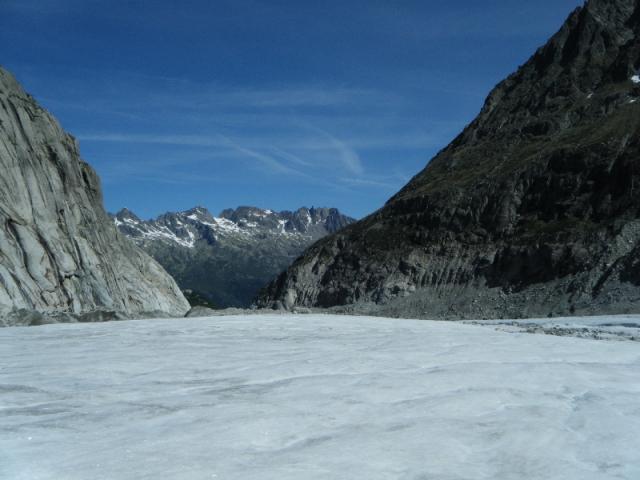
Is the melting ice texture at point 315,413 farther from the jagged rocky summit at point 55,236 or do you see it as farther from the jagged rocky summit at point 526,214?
the jagged rocky summit at point 526,214

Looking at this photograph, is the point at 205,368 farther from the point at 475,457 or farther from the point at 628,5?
the point at 628,5

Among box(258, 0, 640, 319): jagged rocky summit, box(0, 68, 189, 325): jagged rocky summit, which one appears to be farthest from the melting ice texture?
box(258, 0, 640, 319): jagged rocky summit

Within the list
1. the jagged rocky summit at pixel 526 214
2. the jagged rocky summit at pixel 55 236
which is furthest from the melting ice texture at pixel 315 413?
the jagged rocky summit at pixel 526 214

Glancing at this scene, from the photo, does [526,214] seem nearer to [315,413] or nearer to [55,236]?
[55,236]

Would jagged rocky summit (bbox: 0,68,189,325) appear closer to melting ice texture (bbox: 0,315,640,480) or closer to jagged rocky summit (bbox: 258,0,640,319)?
melting ice texture (bbox: 0,315,640,480)

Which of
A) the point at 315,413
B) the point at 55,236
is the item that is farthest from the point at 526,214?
the point at 315,413

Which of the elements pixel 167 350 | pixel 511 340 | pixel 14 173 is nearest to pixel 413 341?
pixel 511 340
